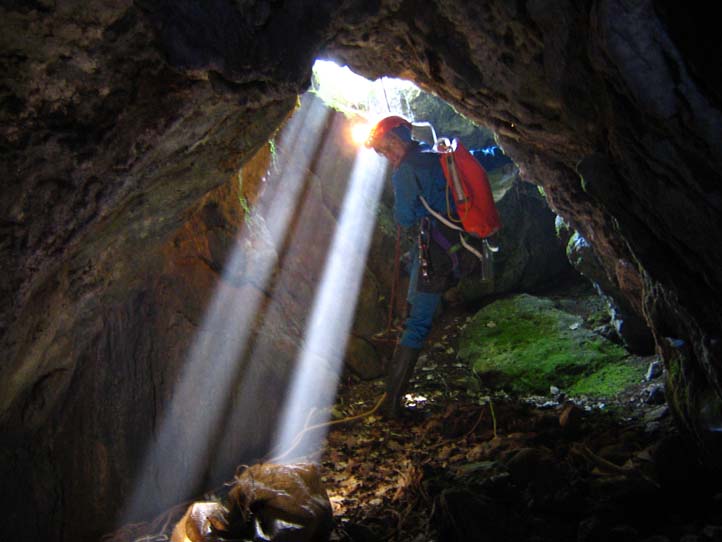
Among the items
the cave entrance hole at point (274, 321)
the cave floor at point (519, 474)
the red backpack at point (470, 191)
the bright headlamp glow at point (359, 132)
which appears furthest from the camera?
the bright headlamp glow at point (359, 132)

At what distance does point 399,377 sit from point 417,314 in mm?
767

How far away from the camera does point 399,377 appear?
5387 mm

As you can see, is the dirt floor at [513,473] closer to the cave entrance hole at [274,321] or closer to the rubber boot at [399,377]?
the rubber boot at [399,377]

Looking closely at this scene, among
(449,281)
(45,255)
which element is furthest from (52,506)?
(449,281)

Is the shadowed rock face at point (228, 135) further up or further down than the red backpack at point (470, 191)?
further down

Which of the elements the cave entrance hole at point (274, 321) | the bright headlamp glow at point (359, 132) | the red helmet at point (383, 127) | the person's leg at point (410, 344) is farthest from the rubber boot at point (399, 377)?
the bright headlamp glow at point (359, 132)

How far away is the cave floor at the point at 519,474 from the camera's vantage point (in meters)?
2.78

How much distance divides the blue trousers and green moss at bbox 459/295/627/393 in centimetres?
121

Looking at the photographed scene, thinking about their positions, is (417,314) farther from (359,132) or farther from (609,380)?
(359,132)

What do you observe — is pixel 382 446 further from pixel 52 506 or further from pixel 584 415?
pixel 52 506

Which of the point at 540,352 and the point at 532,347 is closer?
the point at 540,352

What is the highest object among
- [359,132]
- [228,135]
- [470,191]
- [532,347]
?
[359,132]

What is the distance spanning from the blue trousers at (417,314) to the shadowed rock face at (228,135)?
6.73 feet

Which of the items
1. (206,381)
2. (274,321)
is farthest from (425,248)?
(206,381)
